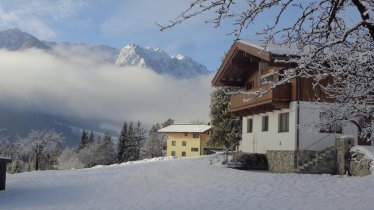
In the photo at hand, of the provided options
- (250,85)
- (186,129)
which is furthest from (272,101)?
(186,129)

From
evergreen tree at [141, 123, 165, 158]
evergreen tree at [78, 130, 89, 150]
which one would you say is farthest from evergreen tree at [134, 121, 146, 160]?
evergreen tree at [78, 130, 89, 150]

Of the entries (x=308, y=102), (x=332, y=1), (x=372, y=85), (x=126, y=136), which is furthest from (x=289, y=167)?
(x=126, y=136)

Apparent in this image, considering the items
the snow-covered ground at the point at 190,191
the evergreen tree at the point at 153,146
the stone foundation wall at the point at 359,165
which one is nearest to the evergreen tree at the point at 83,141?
the evergreen tree at the point at 153,146

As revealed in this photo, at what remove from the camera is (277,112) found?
27.0m

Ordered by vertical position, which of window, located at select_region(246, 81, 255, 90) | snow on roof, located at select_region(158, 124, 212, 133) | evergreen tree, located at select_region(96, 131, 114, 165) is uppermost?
window, located at select_region(246, 81, 255, 90)

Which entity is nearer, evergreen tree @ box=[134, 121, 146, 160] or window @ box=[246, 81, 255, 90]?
window @ box=[246, 81, 255, 90]

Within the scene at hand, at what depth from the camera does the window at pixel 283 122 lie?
84.7 feet

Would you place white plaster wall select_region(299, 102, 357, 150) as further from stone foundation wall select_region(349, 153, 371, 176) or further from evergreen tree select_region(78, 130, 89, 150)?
evergreen tree select_region(78, 130, 89, 150)

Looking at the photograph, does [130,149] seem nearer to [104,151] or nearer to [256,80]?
[104,151]

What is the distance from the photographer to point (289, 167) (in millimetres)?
24172

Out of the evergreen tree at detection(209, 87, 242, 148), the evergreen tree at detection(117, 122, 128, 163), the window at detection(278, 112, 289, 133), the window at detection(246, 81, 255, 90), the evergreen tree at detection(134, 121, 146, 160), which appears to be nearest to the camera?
the window at detection(278, 112, 289, 133)

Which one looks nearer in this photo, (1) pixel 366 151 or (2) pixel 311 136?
(1) pixel 366 151

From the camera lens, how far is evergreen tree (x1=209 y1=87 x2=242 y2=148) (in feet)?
138

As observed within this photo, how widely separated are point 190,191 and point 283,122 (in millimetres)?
9876
